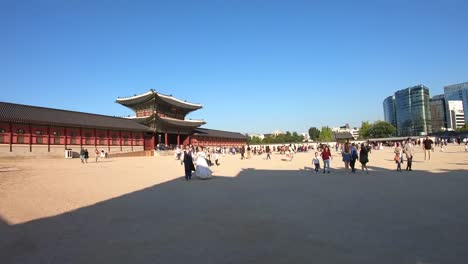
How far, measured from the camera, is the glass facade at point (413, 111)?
119312mm

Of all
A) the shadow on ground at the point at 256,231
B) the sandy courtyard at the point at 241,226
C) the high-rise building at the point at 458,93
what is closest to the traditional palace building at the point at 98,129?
the sandy courtyard at the point at 241,226

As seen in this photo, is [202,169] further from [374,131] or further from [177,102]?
[374,131]

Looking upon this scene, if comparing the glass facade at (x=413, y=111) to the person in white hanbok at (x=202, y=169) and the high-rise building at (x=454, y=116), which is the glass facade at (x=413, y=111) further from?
the person in white hanbok at (x=202, y=169)

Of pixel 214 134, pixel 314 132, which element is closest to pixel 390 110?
pixel 314 132

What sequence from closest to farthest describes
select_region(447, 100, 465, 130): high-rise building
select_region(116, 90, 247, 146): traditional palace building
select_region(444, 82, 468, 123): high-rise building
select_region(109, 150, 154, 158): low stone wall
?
1. select_region(109, 150, 154, 158): low stone wall
2. select_region(116, 90, 247, 146): traditional palace building
3. select_region(447, 100, 465, 130): high-rise building
4. select_region(444, 82, 468, 123): high-rise building

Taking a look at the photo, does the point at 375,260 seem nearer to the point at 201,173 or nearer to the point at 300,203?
the point at 300,203

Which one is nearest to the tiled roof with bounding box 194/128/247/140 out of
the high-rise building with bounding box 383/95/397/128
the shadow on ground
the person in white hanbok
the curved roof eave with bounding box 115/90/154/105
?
the curved roof eave with bounding box 115/90/154/105

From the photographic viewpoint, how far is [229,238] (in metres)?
5.39

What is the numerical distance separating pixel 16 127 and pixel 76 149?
7.14 metres

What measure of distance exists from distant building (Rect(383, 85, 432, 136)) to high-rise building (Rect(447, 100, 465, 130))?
1778 cm

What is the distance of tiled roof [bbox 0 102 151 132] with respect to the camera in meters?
32.6

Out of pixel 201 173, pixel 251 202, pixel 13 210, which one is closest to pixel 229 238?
pixel 251 202

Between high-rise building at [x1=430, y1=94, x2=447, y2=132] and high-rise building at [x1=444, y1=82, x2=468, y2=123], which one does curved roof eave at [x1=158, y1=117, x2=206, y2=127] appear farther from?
high-rise building at [x1=444, y1=82, x2=468, y2=123]

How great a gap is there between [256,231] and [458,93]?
171844 mm
